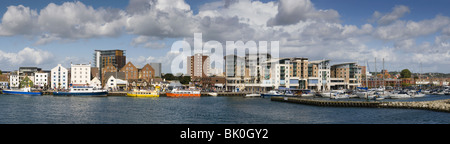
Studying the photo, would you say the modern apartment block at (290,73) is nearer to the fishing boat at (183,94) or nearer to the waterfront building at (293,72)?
the waterfront building at (293,72)

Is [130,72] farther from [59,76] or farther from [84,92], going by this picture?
[84,92]

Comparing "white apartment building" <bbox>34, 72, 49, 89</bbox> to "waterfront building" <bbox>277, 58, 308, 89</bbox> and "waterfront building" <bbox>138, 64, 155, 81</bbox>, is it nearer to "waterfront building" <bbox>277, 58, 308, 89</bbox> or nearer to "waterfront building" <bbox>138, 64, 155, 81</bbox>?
"waterfront building" <bbox>138, 64, 155, 81</bbox>

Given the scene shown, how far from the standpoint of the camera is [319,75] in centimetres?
12625

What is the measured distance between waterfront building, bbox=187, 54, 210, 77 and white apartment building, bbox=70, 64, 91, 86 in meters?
57.7

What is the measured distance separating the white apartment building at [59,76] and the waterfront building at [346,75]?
9635cm

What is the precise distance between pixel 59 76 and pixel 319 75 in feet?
300

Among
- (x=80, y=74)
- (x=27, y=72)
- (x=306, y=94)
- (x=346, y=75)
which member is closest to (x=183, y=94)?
(x=306, y=94)

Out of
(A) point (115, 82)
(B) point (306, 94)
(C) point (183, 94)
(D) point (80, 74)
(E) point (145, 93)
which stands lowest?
(B) point (306, 94)

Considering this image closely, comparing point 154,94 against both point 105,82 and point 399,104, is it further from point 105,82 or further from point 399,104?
point 399,104

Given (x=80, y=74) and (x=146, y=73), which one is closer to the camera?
(x=80, y=74)

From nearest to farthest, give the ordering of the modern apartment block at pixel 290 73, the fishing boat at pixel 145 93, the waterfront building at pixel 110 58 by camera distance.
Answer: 1. the fishing boat at pixel 145 93
2. the modern apartment block at pixel 290 73
3. the waterfront building at pixel 110 58

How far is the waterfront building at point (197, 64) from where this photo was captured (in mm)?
166500

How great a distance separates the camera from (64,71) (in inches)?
4542

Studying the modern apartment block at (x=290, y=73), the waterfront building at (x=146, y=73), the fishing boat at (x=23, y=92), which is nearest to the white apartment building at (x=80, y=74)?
the waterfront building at (x=146, y=73)
